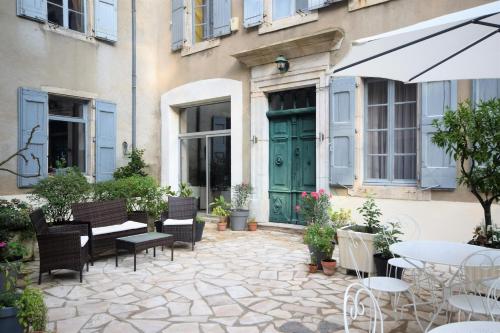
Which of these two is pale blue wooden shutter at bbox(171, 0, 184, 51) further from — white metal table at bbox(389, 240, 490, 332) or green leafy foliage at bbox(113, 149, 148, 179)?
white metal table at bbox(389, 240, 490, 332)

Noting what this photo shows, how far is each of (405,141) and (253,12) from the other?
4.14 meters

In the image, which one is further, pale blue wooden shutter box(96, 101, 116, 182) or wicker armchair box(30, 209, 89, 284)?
pale blue wooden shutter box(96, 101, 116, 182)

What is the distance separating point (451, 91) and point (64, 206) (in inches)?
240

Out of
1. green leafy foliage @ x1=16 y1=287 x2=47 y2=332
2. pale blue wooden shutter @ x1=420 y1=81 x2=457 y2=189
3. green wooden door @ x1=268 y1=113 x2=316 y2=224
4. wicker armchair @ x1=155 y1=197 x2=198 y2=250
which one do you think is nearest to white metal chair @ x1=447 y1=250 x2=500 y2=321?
green leafy foliage @ x1=16 y1=287 x2=47 y2=332

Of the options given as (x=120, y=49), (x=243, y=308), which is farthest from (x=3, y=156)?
(x=243, y=308)

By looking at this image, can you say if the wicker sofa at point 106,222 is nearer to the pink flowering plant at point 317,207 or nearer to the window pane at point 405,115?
the pink flowering plant at point 317,207

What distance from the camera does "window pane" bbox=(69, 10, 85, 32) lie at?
8477 millimetres

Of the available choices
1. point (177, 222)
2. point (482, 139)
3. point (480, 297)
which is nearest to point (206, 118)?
point (177, 222)

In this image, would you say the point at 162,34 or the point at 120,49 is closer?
the point at 120,49

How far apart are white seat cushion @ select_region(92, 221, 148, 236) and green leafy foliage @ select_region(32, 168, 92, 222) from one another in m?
0.76

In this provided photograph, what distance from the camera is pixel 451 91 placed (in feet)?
19.0

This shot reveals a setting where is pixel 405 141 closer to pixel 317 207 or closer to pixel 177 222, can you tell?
pixel 317 207

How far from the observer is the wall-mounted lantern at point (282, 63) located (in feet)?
24.6

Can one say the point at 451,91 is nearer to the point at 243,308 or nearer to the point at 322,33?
the point at 322,33
